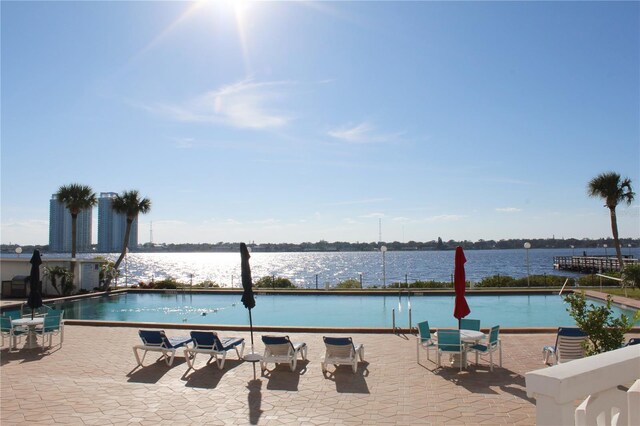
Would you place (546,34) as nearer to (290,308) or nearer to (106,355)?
(106,355)

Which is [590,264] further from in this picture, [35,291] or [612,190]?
[35,291]

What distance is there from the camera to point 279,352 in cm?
898

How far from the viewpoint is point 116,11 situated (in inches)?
448

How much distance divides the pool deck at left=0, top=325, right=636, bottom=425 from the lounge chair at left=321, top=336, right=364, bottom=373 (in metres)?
0.20

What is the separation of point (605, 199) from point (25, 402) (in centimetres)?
3046

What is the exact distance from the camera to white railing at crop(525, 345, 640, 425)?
1782mm

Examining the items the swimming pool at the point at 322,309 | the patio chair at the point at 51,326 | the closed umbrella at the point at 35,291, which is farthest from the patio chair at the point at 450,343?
the closed umbrella at the point at 35,291

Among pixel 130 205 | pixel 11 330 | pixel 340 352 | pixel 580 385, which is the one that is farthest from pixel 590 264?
pixel 580 385

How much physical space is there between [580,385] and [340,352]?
7.23 metres

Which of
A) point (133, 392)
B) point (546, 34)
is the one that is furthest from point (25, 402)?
point (546, 34)

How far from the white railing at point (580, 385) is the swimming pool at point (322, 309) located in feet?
45.2

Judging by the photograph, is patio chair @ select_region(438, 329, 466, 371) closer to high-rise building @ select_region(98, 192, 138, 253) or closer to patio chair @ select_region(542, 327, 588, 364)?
patio chair @ select_region(542, 327, 588, 364)

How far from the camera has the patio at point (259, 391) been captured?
6402 mm

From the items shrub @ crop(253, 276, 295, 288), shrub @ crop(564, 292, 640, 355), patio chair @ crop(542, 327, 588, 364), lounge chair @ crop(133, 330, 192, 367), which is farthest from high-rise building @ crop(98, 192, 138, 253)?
shrub @ crop(564, 292, 640, 355)
